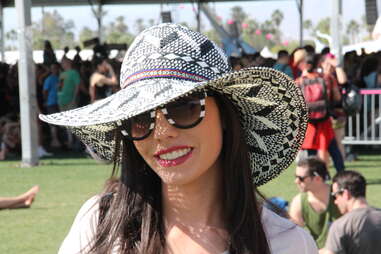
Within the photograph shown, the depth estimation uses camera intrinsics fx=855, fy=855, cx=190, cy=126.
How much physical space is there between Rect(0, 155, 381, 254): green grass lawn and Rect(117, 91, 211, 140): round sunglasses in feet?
11.5

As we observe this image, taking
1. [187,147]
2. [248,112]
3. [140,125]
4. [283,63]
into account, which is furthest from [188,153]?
[283,63]

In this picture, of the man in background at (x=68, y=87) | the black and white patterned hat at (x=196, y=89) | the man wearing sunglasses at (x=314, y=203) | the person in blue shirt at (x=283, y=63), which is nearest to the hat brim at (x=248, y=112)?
the black and white patterned hat at (x=196, y=89)

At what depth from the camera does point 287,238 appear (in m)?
1.84

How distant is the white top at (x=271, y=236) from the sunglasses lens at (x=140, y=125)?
8.1 inches

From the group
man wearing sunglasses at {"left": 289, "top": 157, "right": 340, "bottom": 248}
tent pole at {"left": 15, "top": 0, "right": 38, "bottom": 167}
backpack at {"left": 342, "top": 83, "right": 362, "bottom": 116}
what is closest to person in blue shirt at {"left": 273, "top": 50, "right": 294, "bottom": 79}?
backpack at {"left": 342, "top": 83, "right": 362, "bottom": 116}

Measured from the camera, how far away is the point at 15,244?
7168 millimetres

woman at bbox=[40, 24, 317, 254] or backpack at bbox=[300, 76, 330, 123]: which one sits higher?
woman at bbox=[40, 24, 317, 254]

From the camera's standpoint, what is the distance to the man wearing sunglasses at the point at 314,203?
6.46 metres

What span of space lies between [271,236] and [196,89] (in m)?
0.38

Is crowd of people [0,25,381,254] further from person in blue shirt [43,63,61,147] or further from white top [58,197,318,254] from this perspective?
person in blue shirt [43,63,61,147]

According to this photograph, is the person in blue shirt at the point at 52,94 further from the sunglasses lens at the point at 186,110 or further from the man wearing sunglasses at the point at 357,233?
the sunglasses lens at the point at 186,110

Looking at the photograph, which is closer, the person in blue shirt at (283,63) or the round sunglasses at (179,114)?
the round sunglasses at (179,114)

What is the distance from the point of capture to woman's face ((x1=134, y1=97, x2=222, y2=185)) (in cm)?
176

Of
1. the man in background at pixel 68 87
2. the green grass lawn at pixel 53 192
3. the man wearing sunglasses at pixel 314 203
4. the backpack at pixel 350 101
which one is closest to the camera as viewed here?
the man wearing sunglasses at pixel 314 203
